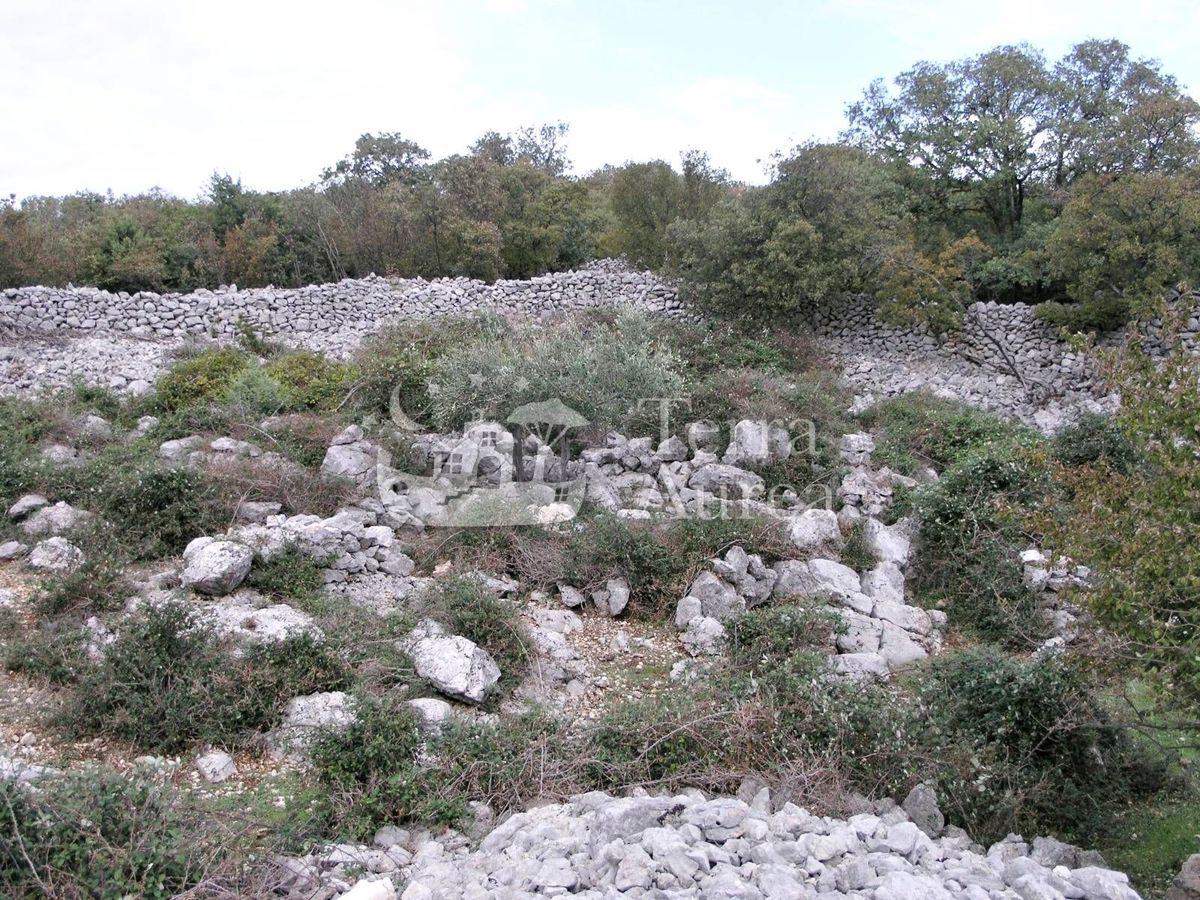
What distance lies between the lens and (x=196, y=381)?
12953 mm

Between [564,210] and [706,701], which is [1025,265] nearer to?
[564,210]

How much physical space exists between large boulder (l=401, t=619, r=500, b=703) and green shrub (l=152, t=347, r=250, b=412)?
23.8 feet

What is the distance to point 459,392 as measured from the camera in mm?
10906

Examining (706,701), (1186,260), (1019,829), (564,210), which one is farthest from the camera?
(564,210)

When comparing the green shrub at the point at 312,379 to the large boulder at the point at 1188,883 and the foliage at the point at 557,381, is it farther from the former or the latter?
the large boulder at the point at 1188,883

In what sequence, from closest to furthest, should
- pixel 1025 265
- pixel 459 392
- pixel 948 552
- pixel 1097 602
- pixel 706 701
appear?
1. pixel 1097 602
2. pixel 706 701
3. pixel 948 552
4. pixel 459 392
5. pixel 1025 265

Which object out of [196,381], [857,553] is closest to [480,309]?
[196,381]

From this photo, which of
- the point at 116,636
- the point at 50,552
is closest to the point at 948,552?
the point at 116,636

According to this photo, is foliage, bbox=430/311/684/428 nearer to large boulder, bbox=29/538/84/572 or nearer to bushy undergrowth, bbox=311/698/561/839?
large boulder, bbox=29/538/84/572

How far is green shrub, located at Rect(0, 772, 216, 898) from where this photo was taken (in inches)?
167

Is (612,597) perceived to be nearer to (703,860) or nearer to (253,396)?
(703,860)

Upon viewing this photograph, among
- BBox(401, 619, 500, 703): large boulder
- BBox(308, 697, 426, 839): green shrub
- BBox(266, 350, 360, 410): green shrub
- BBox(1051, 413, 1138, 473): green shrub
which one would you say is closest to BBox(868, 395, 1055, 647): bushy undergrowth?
BBox(1051, 413, 1138, 473): green shrub

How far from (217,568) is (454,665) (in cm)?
239

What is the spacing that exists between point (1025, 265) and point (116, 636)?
1611 cm
